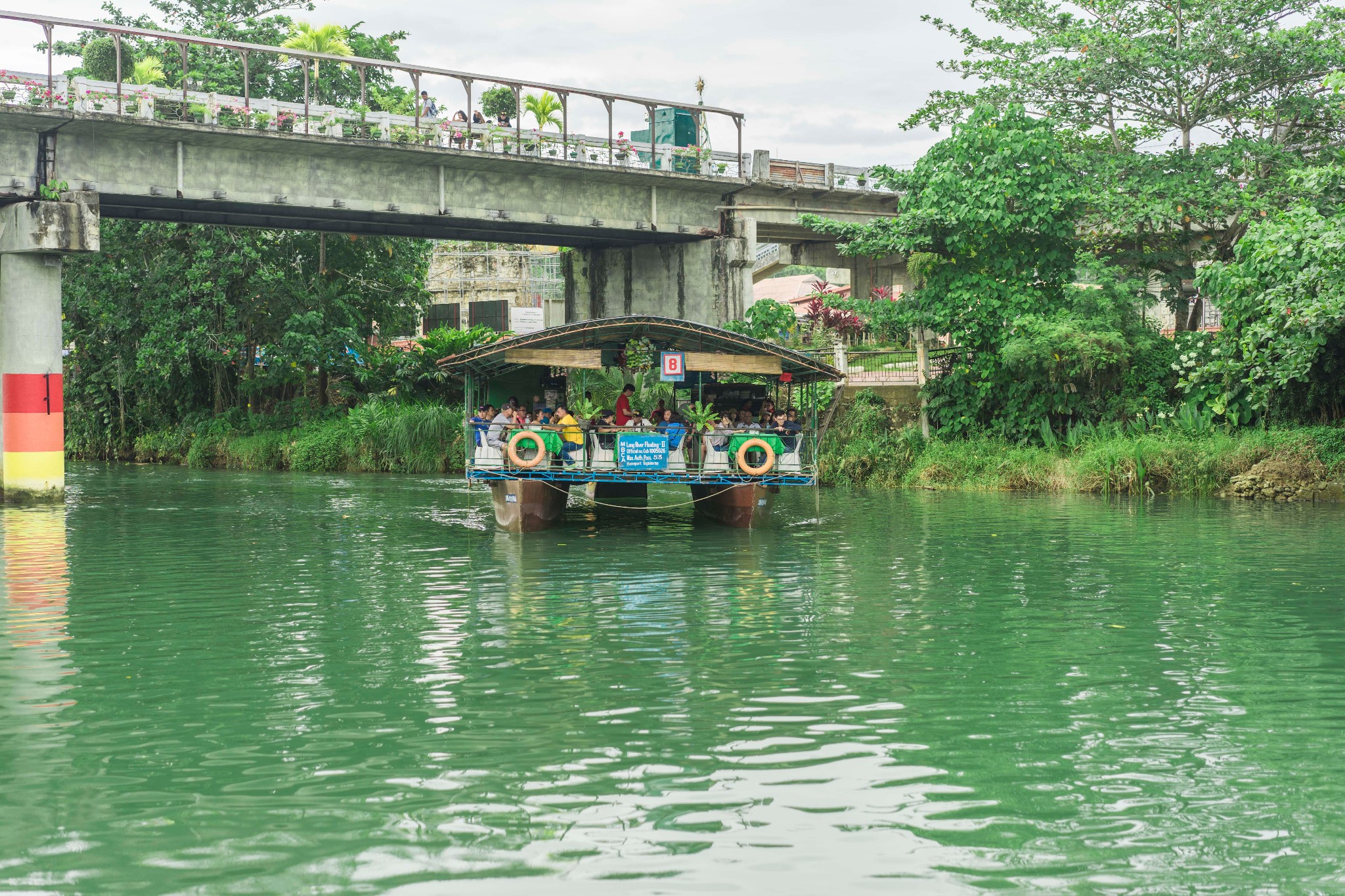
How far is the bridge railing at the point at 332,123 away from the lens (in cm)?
2625

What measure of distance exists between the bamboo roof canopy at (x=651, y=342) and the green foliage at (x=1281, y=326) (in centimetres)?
868

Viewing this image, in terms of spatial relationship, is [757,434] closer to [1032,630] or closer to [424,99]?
[1032,630]

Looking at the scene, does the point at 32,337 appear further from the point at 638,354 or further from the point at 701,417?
the point at 701,417

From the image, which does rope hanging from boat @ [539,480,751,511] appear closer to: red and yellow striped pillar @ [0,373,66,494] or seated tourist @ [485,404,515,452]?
seated tourist @ [485,404,515,452]

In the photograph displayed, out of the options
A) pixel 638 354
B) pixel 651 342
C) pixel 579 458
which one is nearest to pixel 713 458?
pixel 579 458

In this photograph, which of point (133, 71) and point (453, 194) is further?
point (133, 71)

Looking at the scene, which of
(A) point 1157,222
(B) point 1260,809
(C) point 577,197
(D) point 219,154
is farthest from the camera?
(C) point 577,197

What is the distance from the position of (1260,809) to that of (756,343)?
1632 centimetres

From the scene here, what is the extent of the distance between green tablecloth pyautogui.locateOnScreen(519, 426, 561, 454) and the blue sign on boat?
0.97 meters

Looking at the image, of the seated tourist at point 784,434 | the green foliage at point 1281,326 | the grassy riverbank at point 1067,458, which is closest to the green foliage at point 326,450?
the grassy riverbank at point 1067,458

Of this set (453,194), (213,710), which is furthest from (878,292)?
(213,710)

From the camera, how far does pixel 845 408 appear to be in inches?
→ 1348

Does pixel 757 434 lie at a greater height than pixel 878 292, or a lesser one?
lesser

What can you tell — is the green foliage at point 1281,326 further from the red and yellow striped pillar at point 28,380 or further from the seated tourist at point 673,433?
the red and yellow striped pillar at point 28,380
